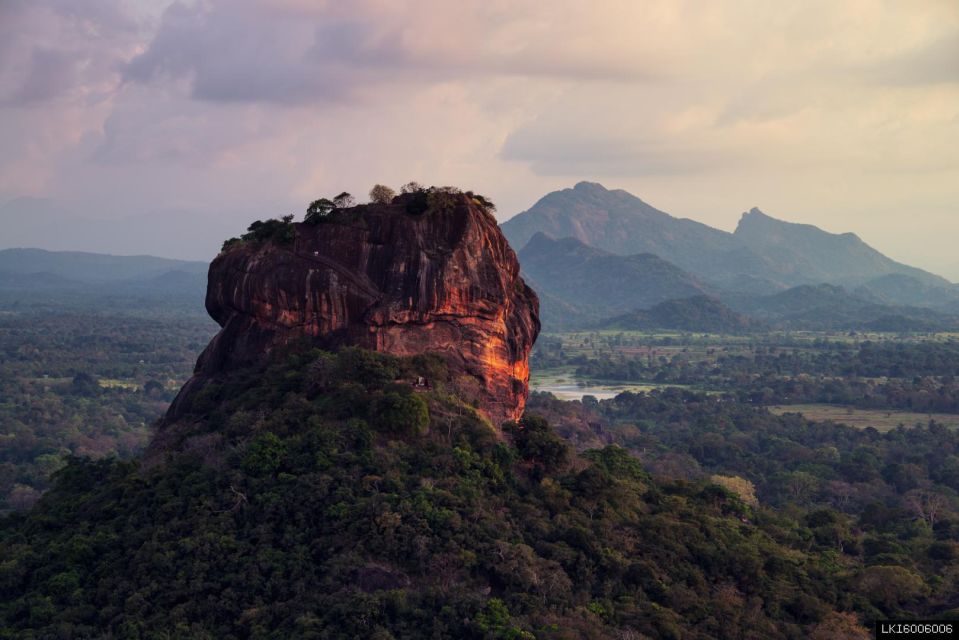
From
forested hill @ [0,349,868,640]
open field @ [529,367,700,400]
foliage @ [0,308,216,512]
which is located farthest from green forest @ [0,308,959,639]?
open field @ [529,367,700,400]

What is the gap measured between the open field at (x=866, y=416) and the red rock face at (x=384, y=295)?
6743cm

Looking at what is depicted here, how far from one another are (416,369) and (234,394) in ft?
24.2

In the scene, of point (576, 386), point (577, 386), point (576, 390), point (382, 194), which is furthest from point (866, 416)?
point (382, 194)

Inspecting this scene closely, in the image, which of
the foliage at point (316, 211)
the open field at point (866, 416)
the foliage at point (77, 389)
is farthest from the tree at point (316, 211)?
the open field at point (866, 416)

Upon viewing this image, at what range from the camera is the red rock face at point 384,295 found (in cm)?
3547

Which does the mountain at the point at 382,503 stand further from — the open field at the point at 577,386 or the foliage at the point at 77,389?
the open field at the point at 577,386

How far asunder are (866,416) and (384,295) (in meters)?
79.3

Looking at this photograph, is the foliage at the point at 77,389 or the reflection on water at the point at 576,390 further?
the reflection on water at the point at 576,390

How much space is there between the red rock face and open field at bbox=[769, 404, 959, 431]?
6743 cm

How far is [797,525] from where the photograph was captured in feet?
130

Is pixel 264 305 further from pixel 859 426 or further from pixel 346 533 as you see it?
pixel 859 426

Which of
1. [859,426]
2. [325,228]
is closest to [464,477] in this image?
[325,228]

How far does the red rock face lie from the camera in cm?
3547

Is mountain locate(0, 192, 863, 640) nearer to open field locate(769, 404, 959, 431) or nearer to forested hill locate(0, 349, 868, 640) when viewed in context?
forested hill locate(0, 349, 868, 640)
